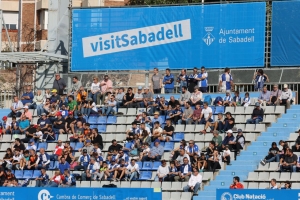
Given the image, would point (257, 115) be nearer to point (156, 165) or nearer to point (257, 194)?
point (156, 165)

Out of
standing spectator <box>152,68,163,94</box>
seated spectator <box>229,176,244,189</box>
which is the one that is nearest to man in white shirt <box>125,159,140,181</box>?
seated spectator <box>229,176,244,189</box>

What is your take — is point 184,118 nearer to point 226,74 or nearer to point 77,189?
point 226,74

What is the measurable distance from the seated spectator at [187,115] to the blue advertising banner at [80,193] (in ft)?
20.6

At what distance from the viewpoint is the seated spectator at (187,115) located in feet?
111

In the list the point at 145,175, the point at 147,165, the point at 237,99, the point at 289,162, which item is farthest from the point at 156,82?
the point at 289,162

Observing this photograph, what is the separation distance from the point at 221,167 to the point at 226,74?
5.52m

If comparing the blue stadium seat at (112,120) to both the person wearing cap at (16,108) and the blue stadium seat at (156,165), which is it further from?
the blue stadium seat at (156,165)

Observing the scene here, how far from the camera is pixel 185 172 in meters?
30.6

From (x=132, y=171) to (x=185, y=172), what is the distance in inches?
74.9

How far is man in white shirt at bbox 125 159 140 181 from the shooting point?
31362mm

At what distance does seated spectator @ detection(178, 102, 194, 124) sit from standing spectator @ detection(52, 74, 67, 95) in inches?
247

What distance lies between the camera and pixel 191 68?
38.1 metres

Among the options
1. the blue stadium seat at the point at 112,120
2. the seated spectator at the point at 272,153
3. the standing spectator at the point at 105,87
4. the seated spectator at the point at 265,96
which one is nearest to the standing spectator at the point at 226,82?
the seated spectator at the point at 265,96

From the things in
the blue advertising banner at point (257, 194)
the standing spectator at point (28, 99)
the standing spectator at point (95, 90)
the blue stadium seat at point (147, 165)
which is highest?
the standing spectator at point (95, 90)
